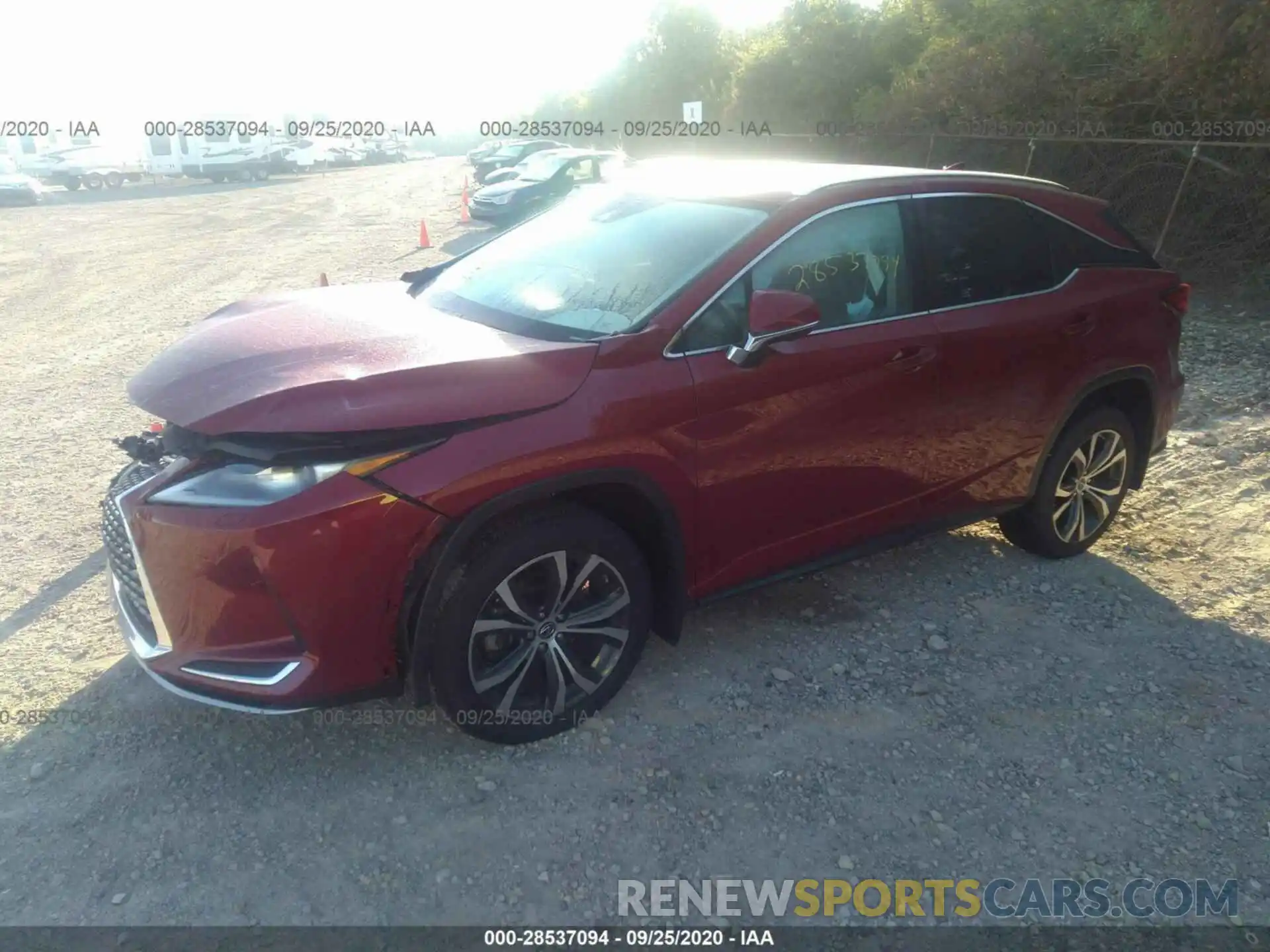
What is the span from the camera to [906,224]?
3.85m

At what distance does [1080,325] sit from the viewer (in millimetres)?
4305

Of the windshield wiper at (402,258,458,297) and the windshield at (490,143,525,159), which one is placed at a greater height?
the windshield wiper at (402,258,458,297)

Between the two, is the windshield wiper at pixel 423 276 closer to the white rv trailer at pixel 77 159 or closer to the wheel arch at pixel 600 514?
the wheel arch at pixel 600 514

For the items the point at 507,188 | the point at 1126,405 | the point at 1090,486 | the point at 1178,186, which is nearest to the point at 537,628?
the point at 1090,486

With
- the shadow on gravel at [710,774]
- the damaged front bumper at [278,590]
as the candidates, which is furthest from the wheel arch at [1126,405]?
the damaged front bumper at [278,590]

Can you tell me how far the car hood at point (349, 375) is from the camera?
278 centimetres

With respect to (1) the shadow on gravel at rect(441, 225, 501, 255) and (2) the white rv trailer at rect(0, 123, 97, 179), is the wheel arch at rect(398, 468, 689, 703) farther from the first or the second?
(2) the white rv trailer at rect(0, 123, 97, 179)

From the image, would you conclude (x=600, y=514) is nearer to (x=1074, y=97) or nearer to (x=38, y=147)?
(x=1074, y=97)

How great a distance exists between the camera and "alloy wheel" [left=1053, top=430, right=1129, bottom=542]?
4617 mm

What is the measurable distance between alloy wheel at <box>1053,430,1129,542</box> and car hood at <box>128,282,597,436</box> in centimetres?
270

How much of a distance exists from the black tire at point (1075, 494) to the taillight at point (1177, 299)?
576 millimetres

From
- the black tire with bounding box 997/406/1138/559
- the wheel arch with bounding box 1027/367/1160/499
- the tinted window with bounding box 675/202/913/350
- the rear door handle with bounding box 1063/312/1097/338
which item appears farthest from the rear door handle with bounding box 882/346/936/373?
the black tire with bounding box 997/406/1138/559

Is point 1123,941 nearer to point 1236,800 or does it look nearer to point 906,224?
point 1236,800

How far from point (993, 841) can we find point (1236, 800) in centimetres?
90
